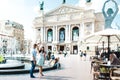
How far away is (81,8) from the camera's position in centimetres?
6919

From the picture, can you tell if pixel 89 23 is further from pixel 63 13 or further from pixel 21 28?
pixel 21 28

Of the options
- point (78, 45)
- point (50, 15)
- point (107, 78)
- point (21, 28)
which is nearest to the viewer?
point (107, 78)

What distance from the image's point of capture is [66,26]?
231ft

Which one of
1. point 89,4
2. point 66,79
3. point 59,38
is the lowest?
point 66,79

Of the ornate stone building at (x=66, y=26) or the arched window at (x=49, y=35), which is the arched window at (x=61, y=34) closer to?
the ornate stone building at (x=66, y=26)

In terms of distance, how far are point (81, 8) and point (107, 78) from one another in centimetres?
6215

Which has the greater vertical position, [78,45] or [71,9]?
[71,9]

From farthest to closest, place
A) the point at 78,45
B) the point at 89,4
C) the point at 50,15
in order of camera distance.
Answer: the point at 50,15 → the point at 89,4 → the point at 78,45

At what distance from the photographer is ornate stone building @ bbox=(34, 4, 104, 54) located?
6525 centimetres

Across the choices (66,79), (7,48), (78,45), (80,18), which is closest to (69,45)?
(78,45)

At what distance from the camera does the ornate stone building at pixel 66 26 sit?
214 ft

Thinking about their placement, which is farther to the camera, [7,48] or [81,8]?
[7,48]

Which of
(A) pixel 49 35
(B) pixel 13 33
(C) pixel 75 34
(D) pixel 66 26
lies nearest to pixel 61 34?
(D) pixel 66 26

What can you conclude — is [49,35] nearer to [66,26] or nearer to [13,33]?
[66,26]
